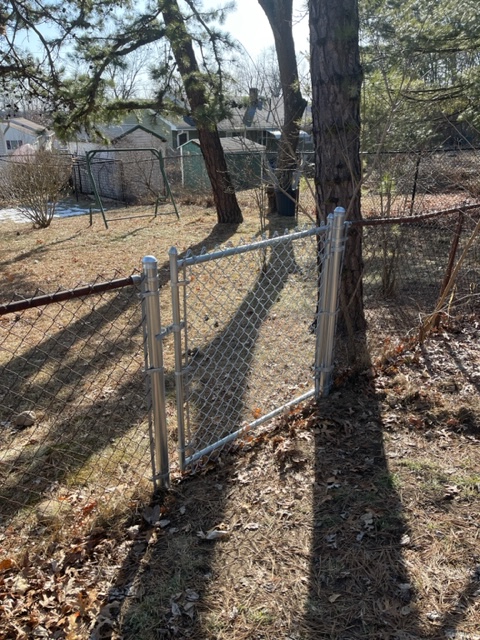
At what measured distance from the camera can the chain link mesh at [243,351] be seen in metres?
3.45

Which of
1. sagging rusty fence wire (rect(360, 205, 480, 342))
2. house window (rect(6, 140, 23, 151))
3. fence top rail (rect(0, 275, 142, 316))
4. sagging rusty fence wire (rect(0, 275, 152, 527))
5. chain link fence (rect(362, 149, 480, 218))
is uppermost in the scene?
house window (rect(6, 140, 23, 151))

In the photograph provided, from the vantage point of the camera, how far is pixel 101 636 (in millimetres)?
1831

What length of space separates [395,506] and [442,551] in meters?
0.31

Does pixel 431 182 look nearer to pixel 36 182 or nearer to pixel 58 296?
pixel 36 182

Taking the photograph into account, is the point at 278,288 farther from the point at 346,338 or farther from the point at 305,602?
the point at 305,602

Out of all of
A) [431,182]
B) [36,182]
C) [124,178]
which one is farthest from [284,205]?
[124,178]

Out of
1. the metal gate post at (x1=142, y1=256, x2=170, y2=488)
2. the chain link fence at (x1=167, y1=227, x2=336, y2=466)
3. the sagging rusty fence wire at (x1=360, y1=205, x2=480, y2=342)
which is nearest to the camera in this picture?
the metal gate post at (x1=142, y1=256, x2=170, y2=488)

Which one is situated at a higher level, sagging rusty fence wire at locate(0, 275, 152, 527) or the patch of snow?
the patch of snow

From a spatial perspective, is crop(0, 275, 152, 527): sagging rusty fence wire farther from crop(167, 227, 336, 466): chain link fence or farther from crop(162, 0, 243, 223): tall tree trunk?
crop(162, 0, 243, 223): tall tree trunk

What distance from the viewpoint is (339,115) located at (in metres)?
3.73

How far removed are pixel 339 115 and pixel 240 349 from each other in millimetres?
2246

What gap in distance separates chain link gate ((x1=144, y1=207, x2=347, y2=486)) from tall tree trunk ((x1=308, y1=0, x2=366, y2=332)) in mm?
319

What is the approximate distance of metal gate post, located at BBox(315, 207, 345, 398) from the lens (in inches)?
118

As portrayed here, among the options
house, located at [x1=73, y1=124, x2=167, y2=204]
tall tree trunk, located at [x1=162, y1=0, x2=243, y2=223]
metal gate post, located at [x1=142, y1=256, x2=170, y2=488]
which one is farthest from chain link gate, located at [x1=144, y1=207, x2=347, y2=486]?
house, located at [x1=73, y1=124, x2=167, y2=204]
